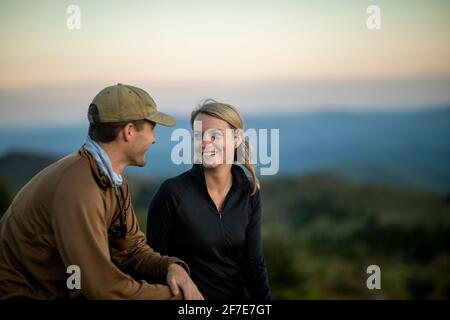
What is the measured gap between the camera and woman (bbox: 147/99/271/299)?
2957 mm

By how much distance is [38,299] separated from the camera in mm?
2484

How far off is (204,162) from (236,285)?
0.56 metres

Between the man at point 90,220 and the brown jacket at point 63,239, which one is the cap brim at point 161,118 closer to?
the man at point 90,220

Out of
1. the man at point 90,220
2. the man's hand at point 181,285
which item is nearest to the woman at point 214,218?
the man at point 90,220

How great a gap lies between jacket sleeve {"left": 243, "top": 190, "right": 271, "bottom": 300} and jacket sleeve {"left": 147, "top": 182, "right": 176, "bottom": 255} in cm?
36

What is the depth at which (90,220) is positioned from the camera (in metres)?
2.38

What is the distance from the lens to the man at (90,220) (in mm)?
2369

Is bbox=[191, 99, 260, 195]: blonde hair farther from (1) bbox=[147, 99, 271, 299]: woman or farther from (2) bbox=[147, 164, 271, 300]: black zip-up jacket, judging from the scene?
(2) bbox=[147, 164, 271, 300]: black zip-up jacket

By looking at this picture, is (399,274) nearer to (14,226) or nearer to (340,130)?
(340,130)

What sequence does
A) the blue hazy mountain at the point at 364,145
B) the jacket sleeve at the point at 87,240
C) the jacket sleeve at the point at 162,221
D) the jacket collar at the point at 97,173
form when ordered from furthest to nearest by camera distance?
1. the blue hazy mountain at the point at 364,145
2. the jacket sleeve at the point at 162,221
3. the jacket collar at the point at 97,173
4. the jacket sleeve at the point at 87,240

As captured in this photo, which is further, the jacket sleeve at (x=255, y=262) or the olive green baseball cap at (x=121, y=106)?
the jacket sleeve at (x=255, y=262)

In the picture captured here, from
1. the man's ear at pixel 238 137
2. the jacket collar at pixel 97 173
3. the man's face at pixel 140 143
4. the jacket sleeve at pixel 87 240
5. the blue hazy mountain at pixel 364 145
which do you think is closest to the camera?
the jacket sleeve at pixel 87 240
